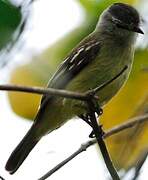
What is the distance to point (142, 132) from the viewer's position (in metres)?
1.83

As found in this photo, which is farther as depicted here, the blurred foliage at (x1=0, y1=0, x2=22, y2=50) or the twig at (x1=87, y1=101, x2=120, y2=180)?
the twig at (x1=87, y1=101, x2=120, y2=180)

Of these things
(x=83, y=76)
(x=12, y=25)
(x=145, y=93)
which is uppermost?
(x=12, y=25)

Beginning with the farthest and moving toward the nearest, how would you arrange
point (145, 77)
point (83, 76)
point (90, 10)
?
1. point (83, 76)
2. point (145, 77)
3. point (90, 10)

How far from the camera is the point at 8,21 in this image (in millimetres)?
1302

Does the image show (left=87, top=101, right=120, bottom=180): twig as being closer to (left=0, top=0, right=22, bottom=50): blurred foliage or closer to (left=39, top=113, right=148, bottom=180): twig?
(left=39, top=113, right=148, bottom=180): twig

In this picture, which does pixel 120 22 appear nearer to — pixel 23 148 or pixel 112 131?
pixel 23 148

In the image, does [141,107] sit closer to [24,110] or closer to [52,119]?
[24,110]

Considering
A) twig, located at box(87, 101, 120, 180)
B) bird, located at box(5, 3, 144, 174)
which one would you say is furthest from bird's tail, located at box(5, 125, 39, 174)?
twig, located at box(87, 101, 120, 180)

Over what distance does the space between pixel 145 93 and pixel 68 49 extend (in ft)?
1.07

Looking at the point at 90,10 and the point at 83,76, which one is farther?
the point at 83,76

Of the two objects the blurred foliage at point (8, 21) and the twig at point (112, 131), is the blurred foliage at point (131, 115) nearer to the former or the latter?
the twig at point (112, 131)

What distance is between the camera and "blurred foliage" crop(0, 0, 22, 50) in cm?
128

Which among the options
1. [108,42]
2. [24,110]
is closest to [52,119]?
[108,42]

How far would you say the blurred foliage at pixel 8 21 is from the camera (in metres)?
1.28
